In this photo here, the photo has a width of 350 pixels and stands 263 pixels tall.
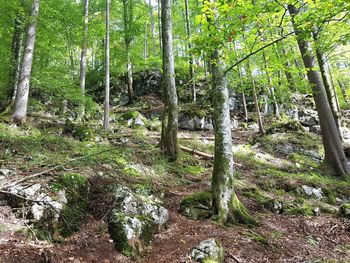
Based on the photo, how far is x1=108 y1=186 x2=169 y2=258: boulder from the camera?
413cm

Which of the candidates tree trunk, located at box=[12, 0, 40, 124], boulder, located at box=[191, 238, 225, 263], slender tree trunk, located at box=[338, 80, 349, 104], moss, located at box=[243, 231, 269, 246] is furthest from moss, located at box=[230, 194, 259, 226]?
slender tree trunk, located at box=[338, 80, 349, 104]

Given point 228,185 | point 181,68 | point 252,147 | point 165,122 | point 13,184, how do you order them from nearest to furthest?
point 13,184, point 228,185, point 165,122, point 252,147, point 181,68

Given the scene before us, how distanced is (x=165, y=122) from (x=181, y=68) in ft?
42.6

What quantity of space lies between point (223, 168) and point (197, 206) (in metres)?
0.96

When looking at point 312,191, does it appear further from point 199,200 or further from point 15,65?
point 15,65

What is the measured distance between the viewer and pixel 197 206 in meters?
5.67

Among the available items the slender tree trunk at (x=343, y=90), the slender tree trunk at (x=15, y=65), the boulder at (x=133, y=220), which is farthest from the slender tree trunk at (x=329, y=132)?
the slender tree trunk at (x=343, y=90)

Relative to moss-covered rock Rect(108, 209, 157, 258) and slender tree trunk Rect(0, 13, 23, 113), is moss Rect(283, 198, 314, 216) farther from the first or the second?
slender tree trunk Rect(0, 13, 23, 113)

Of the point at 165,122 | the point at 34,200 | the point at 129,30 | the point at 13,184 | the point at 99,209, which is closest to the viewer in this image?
the point at 34,200

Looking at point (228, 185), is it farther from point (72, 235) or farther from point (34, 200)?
point (34, 200)

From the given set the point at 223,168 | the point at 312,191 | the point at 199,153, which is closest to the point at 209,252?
the point at 223,168

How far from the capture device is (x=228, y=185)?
18.1 ft

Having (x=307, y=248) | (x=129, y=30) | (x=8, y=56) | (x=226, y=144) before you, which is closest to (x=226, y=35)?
(x=226, y=144)

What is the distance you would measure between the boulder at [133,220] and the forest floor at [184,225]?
128 mm
